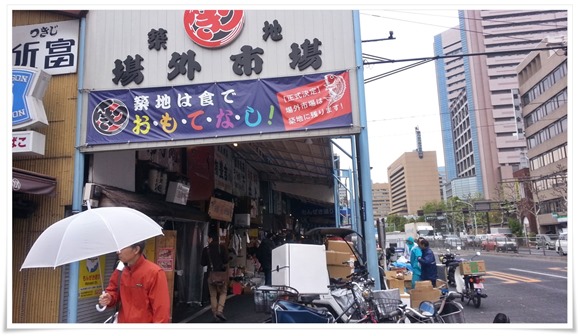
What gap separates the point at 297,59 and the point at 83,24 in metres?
4.29

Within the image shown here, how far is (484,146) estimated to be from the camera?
3327 inches

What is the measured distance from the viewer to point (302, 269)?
6.29 m

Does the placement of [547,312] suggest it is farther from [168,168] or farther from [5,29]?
[5,29]

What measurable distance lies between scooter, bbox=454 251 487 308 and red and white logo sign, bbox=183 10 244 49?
813cm

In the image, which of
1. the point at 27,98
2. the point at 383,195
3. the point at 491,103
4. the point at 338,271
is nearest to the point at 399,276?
the point at 338,271

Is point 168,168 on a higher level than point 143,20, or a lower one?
lower

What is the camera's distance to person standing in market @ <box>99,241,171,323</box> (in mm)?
3664

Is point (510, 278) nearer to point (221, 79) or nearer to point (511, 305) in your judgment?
point (511, 305)

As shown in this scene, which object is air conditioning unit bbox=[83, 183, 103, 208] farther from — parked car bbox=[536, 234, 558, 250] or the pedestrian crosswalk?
parked car bbox=[536, 234, 558, 250]

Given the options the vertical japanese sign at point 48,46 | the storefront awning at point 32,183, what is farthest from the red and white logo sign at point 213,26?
the storefront awning at point 32,183

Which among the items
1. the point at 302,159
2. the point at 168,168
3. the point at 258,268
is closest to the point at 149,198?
the point at 168,168

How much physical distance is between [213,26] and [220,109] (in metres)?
1.59

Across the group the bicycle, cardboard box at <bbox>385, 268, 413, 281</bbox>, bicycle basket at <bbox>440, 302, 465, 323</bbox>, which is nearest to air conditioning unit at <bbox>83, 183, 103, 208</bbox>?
the bicycle

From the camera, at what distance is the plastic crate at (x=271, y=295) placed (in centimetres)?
593
